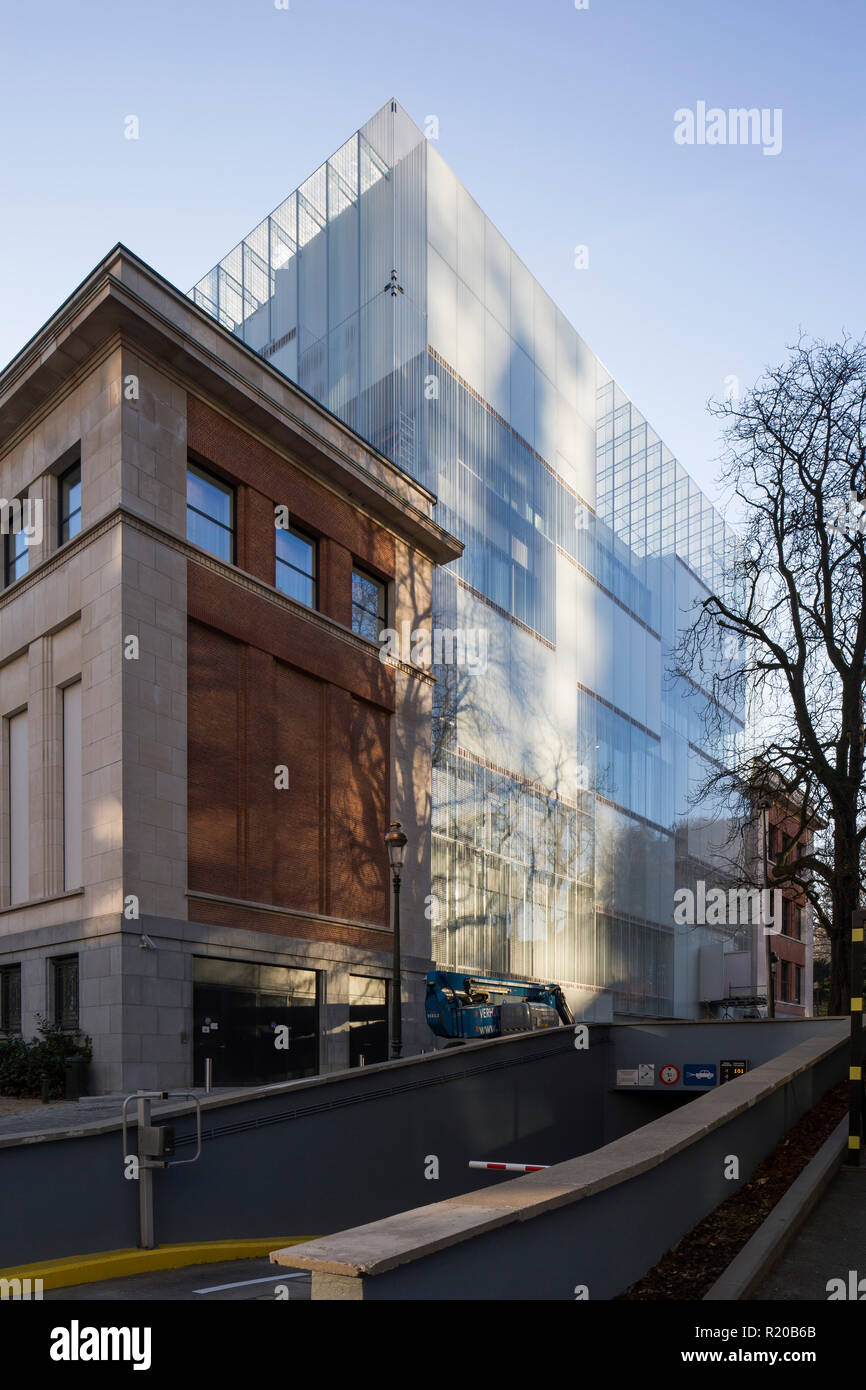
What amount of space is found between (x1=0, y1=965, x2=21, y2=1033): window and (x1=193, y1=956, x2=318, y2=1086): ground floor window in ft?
13.2

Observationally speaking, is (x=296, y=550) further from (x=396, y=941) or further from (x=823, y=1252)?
(x=823, y=1252)

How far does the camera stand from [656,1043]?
26.3m

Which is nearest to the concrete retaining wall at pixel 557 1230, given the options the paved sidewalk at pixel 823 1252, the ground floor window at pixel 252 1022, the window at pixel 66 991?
the paved sidewalk at pixel 823 1252

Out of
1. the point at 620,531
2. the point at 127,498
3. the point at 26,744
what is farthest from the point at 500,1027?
the point at 620,531

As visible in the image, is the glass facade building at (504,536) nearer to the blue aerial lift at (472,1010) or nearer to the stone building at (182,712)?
the stone building at (182,712)

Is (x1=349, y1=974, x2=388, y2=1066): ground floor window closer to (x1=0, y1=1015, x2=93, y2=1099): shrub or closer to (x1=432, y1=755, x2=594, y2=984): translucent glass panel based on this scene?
(x1=0, y1=1015, x2=93, y2=1099): shrub

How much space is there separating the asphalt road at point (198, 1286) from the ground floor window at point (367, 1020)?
49.7 feet

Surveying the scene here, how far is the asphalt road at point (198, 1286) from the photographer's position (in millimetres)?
9617

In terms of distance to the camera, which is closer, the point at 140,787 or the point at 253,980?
the point at 140,787
